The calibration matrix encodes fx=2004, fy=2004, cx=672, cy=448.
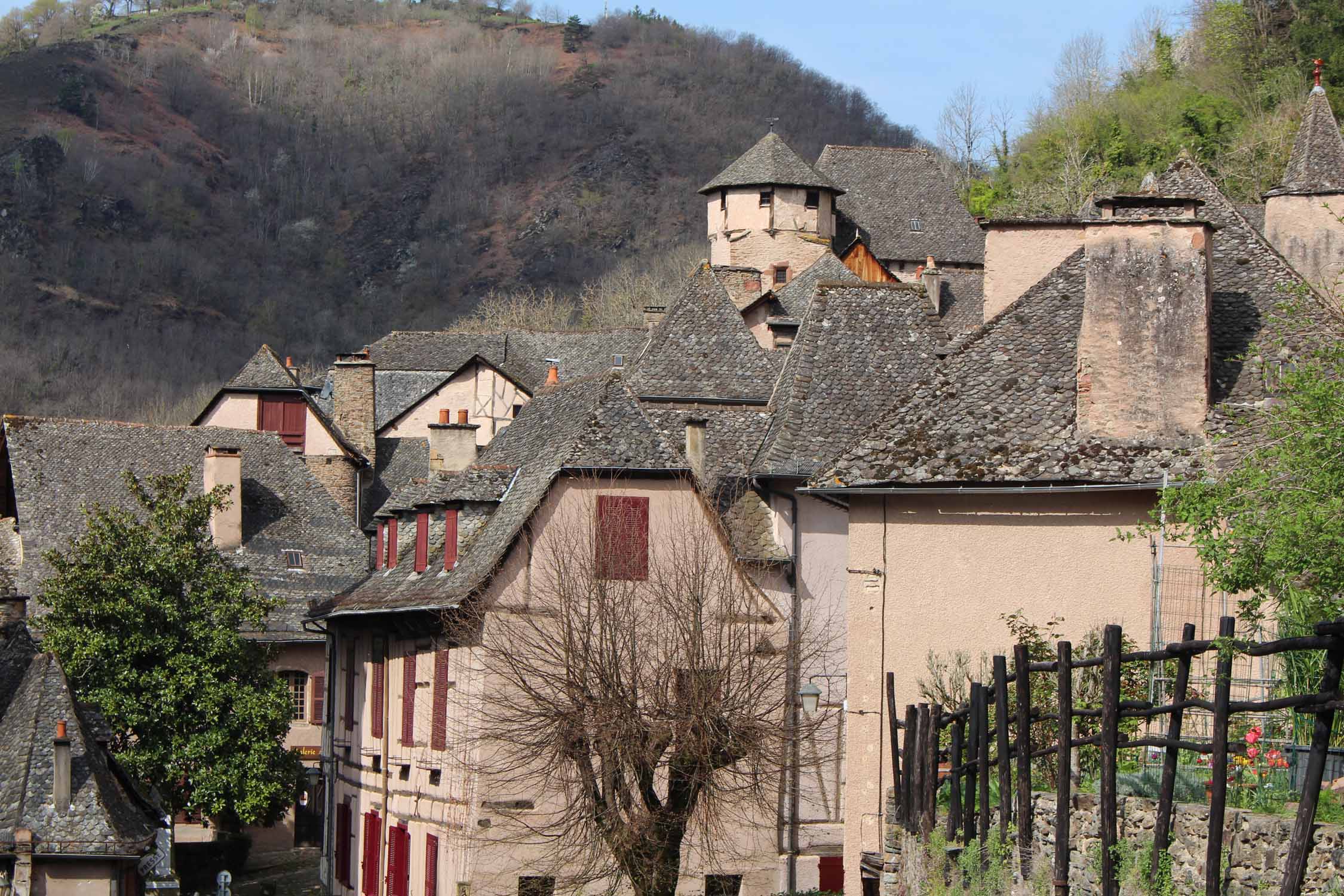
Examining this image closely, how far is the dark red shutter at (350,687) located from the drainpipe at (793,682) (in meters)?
9.61

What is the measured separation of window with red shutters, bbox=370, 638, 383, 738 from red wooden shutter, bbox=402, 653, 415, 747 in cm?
172

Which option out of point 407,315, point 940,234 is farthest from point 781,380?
point 407,315

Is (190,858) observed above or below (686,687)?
below

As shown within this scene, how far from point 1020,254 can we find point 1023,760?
1308cm

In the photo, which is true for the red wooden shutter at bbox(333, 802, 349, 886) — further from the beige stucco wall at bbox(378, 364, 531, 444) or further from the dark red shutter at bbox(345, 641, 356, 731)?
the beige stucco wall at bbox(378, 364, 531, 444)

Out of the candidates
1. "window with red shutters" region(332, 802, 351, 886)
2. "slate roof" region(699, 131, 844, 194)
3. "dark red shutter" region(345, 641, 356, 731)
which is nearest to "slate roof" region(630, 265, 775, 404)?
"dark red shutter" region(345, 641, 356, 731)

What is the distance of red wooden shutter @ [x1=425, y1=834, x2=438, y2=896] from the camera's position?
27.7 m

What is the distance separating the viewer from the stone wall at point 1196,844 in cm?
1175

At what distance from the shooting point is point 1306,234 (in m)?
27.5

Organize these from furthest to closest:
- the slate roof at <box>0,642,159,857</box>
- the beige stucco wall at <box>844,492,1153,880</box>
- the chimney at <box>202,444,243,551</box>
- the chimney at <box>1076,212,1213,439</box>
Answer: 1. the chimney at <box>202,444,243,551</box>
2. the slate roof at <box>0,642,159,857</box>
3. the beige stucco wall at <box>844,492,1153,880</box>
4. the chimney at <box>1076,212,1213,439</box>

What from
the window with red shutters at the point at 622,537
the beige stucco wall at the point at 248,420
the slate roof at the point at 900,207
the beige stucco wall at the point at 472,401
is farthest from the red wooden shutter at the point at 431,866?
the beige stucco wall at the point at 472,401

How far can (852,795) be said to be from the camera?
23031 millimetres

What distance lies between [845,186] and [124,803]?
143ft

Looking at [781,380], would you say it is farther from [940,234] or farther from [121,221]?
[121,221]
